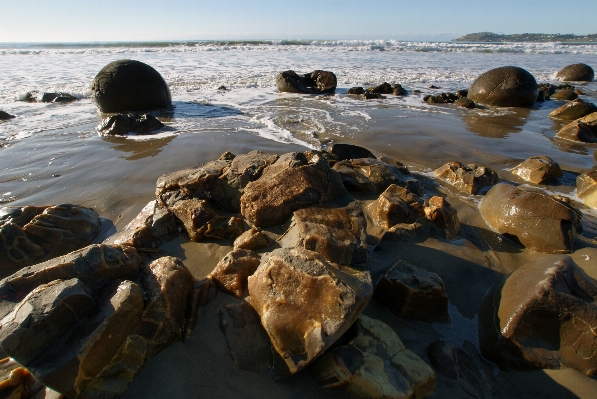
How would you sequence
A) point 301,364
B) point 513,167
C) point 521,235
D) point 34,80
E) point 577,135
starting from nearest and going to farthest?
point 301,364, point 521,235, point 513,167, point 577,135, point 34,80

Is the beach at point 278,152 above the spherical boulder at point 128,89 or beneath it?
beneath

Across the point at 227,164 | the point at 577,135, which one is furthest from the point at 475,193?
the point at 577,135

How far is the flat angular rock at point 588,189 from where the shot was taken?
144 inches

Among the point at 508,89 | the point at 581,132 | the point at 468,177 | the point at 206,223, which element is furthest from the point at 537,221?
the point at 508,89

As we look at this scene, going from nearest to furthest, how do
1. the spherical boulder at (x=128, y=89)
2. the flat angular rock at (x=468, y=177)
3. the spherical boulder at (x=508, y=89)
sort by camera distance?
the flat angular rock at (x=468, y=177)
the spherical boulder at (x=128, y=89)
the spherical boulder at (x=508, y=89)

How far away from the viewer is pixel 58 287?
163 cm

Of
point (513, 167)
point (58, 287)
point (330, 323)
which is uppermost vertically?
point (58, 287)

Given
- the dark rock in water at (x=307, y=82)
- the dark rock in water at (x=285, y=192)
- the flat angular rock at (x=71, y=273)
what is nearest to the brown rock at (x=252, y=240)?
the dark rock in water at (x=285, y=192)

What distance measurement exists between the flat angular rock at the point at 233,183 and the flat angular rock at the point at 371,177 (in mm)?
811

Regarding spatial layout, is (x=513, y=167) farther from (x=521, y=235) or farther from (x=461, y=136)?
(x=521, y=235)

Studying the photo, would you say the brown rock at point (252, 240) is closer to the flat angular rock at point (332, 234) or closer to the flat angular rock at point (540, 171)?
the flat angular rock at point (332, 234)

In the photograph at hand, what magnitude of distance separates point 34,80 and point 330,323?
1434 cm

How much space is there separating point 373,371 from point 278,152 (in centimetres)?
384

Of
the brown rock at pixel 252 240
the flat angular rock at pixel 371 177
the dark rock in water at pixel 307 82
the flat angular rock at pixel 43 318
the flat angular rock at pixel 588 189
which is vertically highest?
the dark rock in water at pixel 307 82
